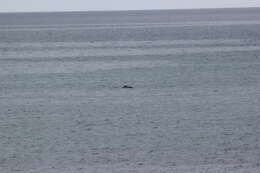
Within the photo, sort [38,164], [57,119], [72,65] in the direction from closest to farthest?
[38,164]
[57,119]
[72,65]

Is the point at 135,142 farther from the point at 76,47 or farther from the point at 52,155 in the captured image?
the point at 76,47

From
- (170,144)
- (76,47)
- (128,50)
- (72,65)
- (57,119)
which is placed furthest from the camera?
(76,47)

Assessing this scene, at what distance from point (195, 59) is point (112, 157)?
39.2 feet

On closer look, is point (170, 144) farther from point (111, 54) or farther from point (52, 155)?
point (111, 54)

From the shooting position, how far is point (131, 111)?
12.6 metres

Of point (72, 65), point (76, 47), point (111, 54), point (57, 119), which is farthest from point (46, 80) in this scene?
point (76, 47)

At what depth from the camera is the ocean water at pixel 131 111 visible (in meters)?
9.15

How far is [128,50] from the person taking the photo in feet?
81.1

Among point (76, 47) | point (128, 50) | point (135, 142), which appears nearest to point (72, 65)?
point (128, 50)

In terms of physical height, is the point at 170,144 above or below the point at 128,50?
above

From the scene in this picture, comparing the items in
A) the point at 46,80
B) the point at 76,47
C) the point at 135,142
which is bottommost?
the point at 76,47

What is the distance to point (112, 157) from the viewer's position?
9.25 meters

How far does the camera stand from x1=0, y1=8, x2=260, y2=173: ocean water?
9148 millimetres

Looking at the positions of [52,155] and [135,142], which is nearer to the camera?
[52,155]
